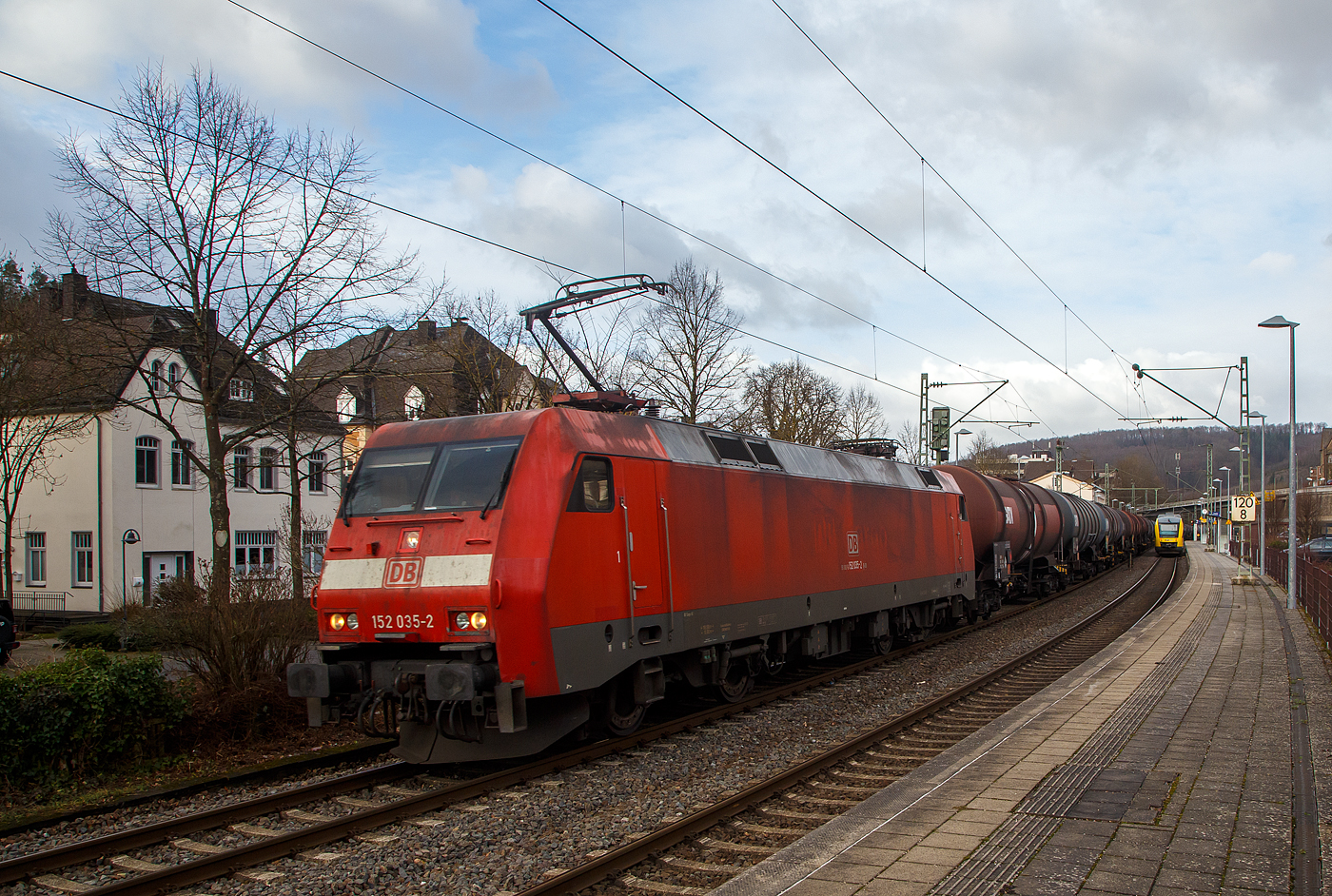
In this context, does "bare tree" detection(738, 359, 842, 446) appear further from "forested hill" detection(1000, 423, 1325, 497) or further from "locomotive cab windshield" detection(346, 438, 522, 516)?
"forested hill" detection(1000, 423, 1325, 497)

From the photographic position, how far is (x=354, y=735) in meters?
10.3

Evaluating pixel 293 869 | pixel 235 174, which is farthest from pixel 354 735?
pixel 235 174

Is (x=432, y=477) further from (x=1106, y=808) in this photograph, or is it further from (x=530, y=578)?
(x=1106, y=808)

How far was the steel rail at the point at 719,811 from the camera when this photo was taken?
18.5ft

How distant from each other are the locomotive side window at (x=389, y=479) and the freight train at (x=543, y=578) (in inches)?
0.8

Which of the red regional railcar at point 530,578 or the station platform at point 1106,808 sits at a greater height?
the red regional railcar at point 530,578

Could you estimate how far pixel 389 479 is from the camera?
8.95m

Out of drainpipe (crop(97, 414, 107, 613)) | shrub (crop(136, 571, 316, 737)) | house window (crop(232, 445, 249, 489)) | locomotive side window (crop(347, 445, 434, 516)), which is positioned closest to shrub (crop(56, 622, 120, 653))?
house window (crop(232, 445, 249, 489))

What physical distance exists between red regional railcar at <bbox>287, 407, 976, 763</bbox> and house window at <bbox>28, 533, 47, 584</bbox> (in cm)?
2457

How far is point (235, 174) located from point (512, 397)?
1088cm

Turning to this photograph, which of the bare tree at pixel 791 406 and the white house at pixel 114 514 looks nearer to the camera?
the white house at pixel 114 514

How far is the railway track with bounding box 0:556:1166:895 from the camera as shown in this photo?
19.3 ft

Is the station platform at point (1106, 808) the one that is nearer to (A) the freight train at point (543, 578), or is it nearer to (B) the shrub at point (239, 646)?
(A) the freight train at point (543, 578)

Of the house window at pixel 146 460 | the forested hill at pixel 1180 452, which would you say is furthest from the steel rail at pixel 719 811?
the forested hill at pixel 1180 452
